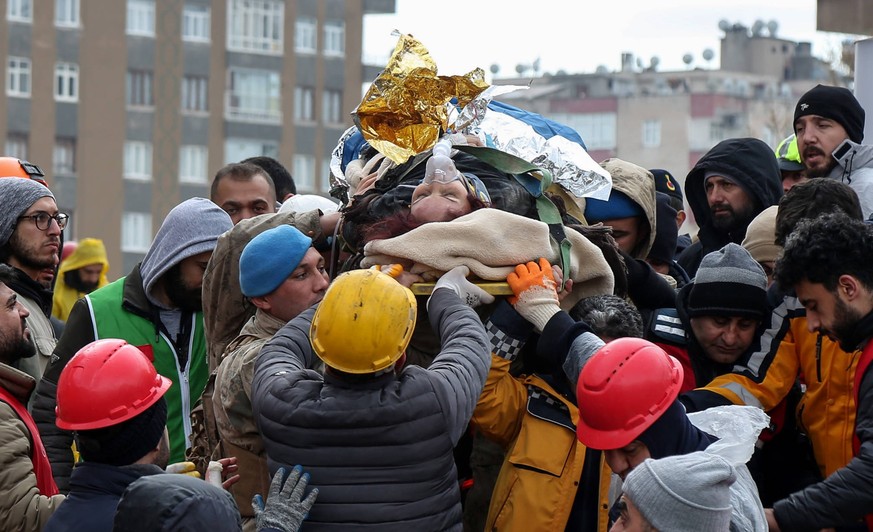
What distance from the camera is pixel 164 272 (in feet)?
18.0

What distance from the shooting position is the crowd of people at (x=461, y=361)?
12.9 ft

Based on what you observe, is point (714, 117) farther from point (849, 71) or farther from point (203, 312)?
point (203, 312)

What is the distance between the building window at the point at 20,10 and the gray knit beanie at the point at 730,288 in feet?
123

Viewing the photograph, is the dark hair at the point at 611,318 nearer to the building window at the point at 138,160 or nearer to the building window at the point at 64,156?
the building window at the point at 64,156

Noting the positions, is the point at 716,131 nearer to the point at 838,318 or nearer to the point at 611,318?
the point at 611,318

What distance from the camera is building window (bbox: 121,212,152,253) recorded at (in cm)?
4112

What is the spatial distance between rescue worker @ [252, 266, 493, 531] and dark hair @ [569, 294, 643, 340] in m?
0.78

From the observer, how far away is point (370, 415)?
3.91m

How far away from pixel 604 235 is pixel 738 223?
3.64ft

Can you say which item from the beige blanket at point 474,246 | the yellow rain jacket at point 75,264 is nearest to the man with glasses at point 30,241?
the beige blanket at point 474,246

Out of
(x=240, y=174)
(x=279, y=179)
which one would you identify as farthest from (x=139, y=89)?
(x=240, y=174)

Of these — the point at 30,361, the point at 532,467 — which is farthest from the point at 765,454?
the point at 30,361

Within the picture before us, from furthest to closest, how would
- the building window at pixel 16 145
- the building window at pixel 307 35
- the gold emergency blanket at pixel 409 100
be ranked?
the building window at pixel 307 35
the building window at pixel 16 145
the gold emergency blanket at pixel 409 100

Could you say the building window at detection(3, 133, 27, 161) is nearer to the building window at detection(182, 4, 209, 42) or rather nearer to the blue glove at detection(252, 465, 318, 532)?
the building window at detection(182, 4, 209, 42)
